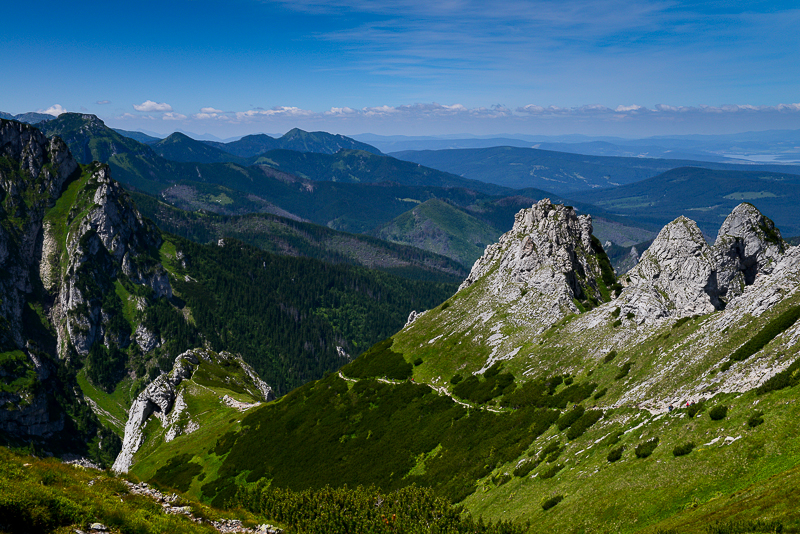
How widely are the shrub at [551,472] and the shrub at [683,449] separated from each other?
38.5 ft

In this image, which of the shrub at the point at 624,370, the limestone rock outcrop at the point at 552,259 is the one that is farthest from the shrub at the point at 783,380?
the limestone rock outcrop at the point at 552,259

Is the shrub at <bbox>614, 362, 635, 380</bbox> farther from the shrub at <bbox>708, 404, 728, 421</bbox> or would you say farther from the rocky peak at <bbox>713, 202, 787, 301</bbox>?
the rocky peak at <bbox>713, 202, 787, 301</bbox>

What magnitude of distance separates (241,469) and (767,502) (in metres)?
91.2

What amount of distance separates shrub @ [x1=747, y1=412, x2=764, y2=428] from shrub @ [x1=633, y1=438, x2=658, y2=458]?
7.13m

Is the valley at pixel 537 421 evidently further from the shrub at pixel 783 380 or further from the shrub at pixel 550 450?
the shrub at pixel 550 450

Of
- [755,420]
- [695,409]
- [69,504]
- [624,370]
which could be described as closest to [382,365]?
[624,370]

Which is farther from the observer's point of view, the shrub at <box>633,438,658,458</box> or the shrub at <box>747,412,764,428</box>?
the shrub at <box>633,438,658,458</box>

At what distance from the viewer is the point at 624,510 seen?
3112cm

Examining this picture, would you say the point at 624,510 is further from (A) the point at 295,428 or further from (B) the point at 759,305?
(A) the point at 295,428

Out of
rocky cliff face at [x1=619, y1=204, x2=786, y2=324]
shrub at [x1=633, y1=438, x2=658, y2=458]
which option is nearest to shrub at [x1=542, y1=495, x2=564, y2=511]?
shrub at [x1=633, y1=438, x2=658, y2=458]

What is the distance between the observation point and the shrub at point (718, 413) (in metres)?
36.1

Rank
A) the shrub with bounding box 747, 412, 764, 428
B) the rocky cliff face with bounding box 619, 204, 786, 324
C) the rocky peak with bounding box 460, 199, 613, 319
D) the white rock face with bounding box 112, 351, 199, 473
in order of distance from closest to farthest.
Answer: the shrub with bounding box 747, 412, 764, 428, the rocky cliff face with bounding box 619, 204, 786, 324, the rocky peak with bounding box 460, 199, 613, 319, the white rock face with bounding box 112, 351, 199, 473

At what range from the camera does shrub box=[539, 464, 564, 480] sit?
42972 mm

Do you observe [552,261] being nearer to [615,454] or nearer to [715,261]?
[715,261]
